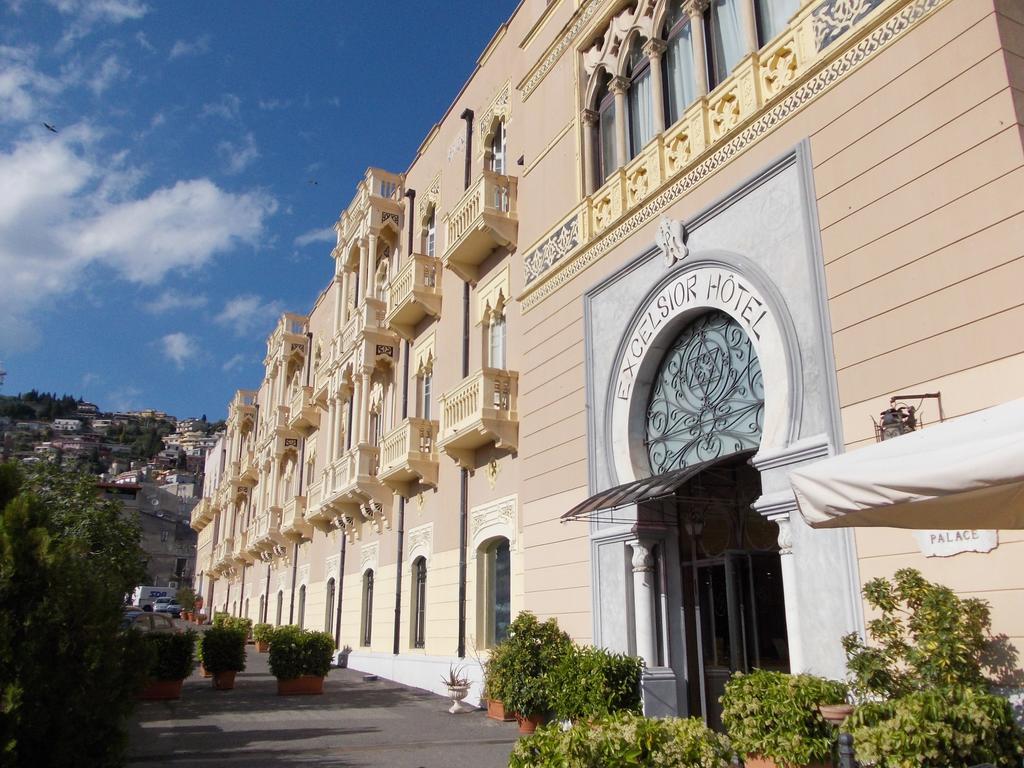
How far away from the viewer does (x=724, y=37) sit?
32.2ft

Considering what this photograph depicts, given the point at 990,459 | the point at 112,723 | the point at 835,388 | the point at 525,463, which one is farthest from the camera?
the point at 525,463

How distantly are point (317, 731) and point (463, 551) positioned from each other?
433cm

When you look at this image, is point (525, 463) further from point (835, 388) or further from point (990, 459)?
point (990, 459)

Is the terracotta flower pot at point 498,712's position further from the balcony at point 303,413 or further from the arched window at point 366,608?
the balcony at point 303,413

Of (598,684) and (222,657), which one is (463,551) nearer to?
(222,657)

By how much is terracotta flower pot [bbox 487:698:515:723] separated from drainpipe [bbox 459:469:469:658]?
205cm

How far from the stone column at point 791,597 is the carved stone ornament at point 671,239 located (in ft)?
11.2

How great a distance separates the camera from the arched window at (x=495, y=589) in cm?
1384

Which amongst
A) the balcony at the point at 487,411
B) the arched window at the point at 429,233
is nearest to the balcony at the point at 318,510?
the arched window at the point at 429,233

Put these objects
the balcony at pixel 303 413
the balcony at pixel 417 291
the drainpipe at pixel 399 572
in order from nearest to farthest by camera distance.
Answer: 1. the balcony at pixel 417 291
2. the drainpipe at pixel 399 572
3. the balcony at pixel 303 413

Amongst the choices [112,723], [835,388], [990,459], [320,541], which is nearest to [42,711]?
[112,723]

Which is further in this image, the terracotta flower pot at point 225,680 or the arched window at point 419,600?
the arched window at point 419,600

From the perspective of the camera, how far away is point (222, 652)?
55.9 ft

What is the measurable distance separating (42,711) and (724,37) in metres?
9.36
